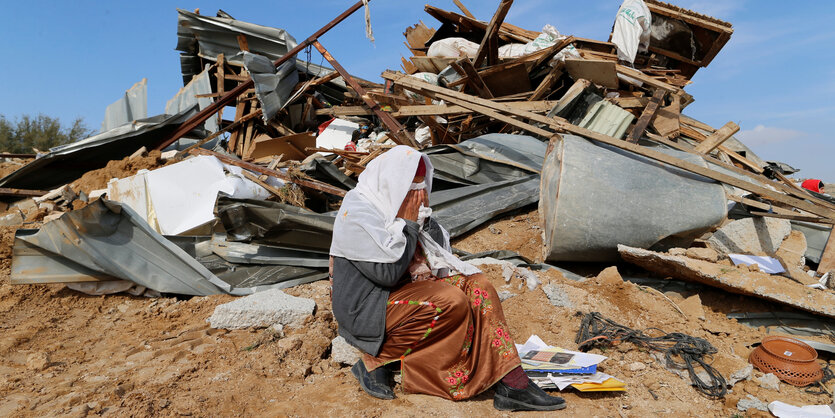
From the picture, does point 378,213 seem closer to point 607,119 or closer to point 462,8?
point 607,119

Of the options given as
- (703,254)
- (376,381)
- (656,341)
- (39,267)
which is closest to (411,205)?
(376,381)

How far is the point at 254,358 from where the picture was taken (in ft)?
8.81

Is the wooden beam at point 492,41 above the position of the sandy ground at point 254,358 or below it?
above

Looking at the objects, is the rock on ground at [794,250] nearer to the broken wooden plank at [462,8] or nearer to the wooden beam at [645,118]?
the wooden beam at [645,118]

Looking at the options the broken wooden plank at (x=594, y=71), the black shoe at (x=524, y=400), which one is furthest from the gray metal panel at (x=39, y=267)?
the broken wooden plank at (x=594, y=71)

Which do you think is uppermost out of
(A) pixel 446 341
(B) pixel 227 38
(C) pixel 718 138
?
(B) pixel 227 38

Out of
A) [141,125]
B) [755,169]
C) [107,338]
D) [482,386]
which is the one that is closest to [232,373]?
[107,338]

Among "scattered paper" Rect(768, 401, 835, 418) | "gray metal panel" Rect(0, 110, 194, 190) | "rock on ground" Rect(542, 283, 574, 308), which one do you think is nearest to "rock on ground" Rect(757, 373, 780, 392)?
"scattered paper" Rect(768, 401, 835, 418)

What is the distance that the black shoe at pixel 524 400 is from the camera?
7.39 feet

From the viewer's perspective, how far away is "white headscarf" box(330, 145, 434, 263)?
2291mm

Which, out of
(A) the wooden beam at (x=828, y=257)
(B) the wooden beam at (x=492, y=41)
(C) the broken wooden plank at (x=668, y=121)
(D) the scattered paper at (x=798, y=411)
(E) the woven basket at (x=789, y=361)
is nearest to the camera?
(D) the scattered paper at (x=798, y=411)

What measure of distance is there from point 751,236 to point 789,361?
204 cm

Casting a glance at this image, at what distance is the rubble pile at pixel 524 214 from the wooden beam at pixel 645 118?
0.03m

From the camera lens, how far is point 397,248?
229 cm
